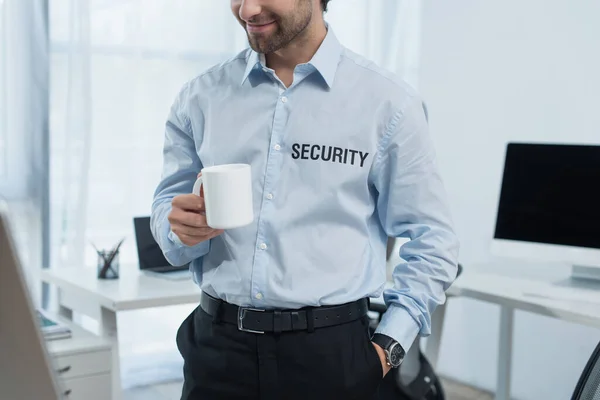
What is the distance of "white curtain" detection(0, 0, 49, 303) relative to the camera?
323 cm

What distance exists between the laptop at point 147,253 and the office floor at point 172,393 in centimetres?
80

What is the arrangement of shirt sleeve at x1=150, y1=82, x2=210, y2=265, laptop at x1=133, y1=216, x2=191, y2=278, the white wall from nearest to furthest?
shirt sleeve at x1=150, y1=82, x2=210, y2=265
laptop at x1=133, y1=216, x2=191, y2=278
the white wall

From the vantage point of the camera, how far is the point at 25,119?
3.29m

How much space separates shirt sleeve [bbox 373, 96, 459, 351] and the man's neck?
0.21 meters

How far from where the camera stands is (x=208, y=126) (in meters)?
1.50

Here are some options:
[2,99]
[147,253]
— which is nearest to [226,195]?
[147,253]

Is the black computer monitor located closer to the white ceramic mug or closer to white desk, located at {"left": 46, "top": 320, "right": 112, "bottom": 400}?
white desk, located at {"left": 46, "top": 320, "right": 112, "bottom": 400}

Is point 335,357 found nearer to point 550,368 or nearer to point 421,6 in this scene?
point 550,368

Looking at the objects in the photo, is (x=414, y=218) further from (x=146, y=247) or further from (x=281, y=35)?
(x=146, y=247)

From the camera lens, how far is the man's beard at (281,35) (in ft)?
4.56

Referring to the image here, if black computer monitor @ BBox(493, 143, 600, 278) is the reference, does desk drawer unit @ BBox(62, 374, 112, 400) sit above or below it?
below

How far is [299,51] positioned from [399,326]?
55 centimetres

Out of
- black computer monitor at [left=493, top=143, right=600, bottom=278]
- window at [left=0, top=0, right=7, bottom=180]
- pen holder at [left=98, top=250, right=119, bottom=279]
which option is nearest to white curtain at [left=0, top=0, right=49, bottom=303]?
window at [left=0, top=0, right=7, bottom=180]

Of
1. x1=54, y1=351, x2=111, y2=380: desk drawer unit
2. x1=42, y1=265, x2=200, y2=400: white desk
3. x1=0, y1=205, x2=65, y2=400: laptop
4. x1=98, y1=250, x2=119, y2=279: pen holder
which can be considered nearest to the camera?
x1=0, y1=205, x2=65, y2=400: laptop
